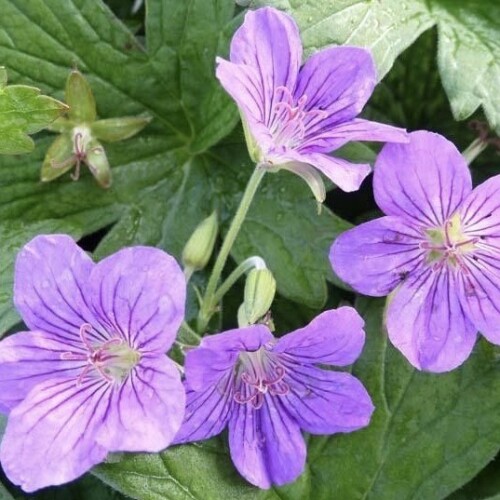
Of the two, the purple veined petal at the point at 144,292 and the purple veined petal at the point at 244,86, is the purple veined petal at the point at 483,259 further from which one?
the purple veined petal at the point at 144,292

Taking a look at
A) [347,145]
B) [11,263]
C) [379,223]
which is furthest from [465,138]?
[11,263]

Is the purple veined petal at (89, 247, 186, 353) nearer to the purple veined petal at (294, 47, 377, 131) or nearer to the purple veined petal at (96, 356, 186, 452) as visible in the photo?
the purple veined petal at (96, 356, 186, 452)

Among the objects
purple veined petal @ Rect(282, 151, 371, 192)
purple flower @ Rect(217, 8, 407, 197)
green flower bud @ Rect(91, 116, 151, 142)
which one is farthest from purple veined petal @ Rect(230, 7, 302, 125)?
green flower bud @ Rect(91, 116, 151, 142)

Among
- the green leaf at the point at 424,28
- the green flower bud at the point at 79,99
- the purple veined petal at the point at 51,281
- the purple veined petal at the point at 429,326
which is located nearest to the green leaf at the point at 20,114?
the green flower bud at the point at 79,99

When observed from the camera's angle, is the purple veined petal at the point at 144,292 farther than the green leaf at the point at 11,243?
No

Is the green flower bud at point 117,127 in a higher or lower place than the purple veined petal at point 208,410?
higher

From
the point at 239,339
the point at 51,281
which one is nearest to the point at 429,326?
the point at 239,339
